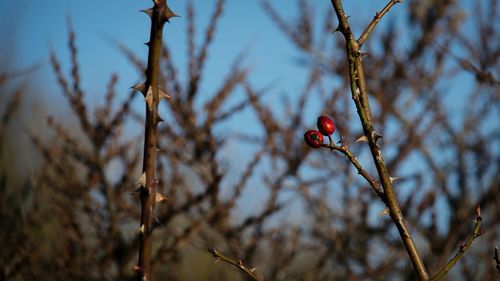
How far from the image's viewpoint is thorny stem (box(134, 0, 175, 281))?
1040 mm

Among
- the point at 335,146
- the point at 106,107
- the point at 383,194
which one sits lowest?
the point at 383,194

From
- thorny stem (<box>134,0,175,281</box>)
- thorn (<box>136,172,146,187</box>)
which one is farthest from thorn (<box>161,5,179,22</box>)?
thorn (<box>136,172,146,187</box>)

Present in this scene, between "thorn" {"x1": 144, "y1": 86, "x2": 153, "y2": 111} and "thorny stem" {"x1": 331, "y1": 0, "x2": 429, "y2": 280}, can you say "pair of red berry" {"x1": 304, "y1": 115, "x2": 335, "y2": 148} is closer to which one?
"thorny stem" {"x1": 331, "y1": 0, "x2": 429, "y2": 280}

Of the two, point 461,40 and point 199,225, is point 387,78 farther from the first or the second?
point 199,225

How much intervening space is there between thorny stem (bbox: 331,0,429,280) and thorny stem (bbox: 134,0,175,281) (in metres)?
0.34

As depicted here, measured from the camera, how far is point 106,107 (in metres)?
3.18

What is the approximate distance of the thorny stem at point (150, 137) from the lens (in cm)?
104

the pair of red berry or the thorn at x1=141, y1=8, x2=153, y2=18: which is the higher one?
the thorn at x1=141, y1=8, x2=153, y2=18

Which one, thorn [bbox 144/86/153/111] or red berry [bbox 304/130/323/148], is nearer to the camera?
thorn [bbox 144/86/153/111]

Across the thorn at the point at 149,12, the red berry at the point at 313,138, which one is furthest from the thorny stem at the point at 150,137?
the red berry at the point at 313,138

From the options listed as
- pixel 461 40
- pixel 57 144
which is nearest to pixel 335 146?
pixel 57 144

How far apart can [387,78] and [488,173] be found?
1.12 meters

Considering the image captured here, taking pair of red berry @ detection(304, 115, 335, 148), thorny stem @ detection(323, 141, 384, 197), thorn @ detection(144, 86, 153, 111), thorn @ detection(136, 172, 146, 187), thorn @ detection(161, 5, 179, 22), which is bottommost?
thorn @ detection(136, 172, 146, 187)

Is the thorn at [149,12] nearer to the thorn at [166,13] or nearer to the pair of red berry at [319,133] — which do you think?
the thorn at [166,13]
